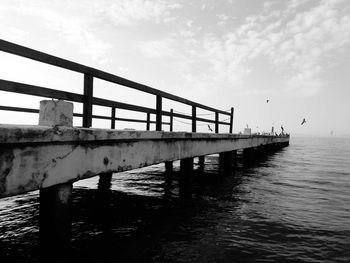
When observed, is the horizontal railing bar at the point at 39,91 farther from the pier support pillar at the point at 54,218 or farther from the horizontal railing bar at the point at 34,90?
the pier support pillar at the point at 54,218

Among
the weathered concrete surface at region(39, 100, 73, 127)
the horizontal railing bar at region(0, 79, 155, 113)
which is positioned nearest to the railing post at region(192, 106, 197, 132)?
the horizontal railing bar at region(0, 79, 155, 113)

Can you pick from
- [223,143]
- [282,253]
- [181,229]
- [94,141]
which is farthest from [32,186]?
[223,143]

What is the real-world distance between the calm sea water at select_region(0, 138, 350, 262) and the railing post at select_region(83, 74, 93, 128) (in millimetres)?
1879

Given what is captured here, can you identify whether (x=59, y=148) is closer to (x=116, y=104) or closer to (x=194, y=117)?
(x=116, y=104)

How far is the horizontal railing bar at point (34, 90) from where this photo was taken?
2.83m

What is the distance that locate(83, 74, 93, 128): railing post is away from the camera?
12.7ft

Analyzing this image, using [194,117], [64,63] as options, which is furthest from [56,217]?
[194,117]

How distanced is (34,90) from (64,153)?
789 millimetres

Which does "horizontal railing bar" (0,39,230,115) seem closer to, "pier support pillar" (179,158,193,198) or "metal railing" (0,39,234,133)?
"metal railing" (0,39,234,133)

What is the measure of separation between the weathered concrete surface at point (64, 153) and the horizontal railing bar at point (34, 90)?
0.43m

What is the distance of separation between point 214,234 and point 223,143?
18.0 ft

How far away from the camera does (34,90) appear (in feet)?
10.1

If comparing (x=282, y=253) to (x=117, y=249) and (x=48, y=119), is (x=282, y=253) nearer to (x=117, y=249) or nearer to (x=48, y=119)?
(x=117, y=249)

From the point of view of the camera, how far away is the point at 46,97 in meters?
3.28
